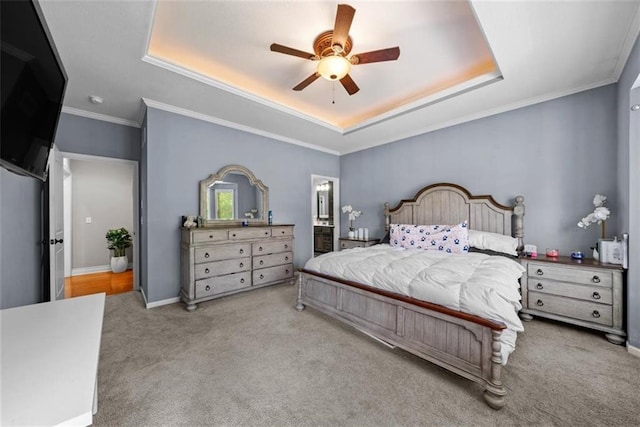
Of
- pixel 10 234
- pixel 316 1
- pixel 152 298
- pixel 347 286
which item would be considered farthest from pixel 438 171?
pixel 10 234

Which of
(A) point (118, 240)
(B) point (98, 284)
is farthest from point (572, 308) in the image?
(A) point (118, 240)

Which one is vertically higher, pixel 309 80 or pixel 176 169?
pixel 309 80

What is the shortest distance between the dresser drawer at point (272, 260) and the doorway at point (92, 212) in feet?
9.59

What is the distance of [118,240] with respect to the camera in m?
5.13

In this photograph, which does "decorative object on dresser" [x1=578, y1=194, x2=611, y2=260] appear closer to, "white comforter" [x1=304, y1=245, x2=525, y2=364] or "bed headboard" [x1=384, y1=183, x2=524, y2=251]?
"bed headboard" [x1=384, y1=183, x2=524, y2=251]

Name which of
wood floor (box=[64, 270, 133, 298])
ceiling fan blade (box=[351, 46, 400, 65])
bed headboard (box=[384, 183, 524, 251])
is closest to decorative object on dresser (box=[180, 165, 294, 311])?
wood floor (box=[64, 270, 133, 298])

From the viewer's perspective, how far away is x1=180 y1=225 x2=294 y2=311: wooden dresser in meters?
3.24

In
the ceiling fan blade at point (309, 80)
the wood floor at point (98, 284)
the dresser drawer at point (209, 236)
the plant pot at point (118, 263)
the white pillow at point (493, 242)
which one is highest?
the ceiling fan blade at point (309, 80)

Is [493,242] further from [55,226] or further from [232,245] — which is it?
[55,226]

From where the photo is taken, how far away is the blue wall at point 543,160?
2.85 metres

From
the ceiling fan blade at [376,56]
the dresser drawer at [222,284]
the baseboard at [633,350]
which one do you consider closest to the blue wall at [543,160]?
the baseboard at [633,350]

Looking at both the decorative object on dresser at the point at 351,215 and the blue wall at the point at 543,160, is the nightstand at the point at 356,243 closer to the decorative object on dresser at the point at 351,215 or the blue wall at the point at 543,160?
the decorative object on dresser at the point at 351,215

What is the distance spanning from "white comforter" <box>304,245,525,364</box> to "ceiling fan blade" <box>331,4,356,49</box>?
203 centimetres

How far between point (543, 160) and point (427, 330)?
2.81 metres
